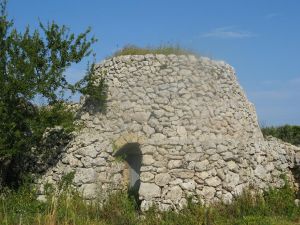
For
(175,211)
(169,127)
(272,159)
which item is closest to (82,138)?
(169,127)

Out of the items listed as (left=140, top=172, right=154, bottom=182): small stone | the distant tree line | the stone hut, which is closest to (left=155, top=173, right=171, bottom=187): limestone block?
the stone hut

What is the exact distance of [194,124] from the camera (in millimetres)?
14109

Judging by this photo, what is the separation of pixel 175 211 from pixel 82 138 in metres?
3.77

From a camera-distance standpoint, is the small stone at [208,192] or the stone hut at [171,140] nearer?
the small stone at [208,192]

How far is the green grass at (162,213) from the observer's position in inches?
432

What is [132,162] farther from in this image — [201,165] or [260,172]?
[260,172]

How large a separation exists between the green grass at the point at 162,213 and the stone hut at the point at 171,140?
0.43 meters

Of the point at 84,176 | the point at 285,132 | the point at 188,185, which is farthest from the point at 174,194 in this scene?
the point at 285,132

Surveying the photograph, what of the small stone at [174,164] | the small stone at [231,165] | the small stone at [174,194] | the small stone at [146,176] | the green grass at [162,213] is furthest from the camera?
the small stone at [231,165]

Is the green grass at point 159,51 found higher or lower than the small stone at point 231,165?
higher

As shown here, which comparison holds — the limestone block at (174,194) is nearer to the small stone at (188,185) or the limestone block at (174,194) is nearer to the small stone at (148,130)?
the small stone at (188,185)

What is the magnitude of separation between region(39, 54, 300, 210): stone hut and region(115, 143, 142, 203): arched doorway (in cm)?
3

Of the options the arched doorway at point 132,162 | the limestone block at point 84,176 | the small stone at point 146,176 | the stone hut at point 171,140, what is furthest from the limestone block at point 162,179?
the limestone block at point 84,176

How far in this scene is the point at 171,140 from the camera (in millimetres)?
13328
